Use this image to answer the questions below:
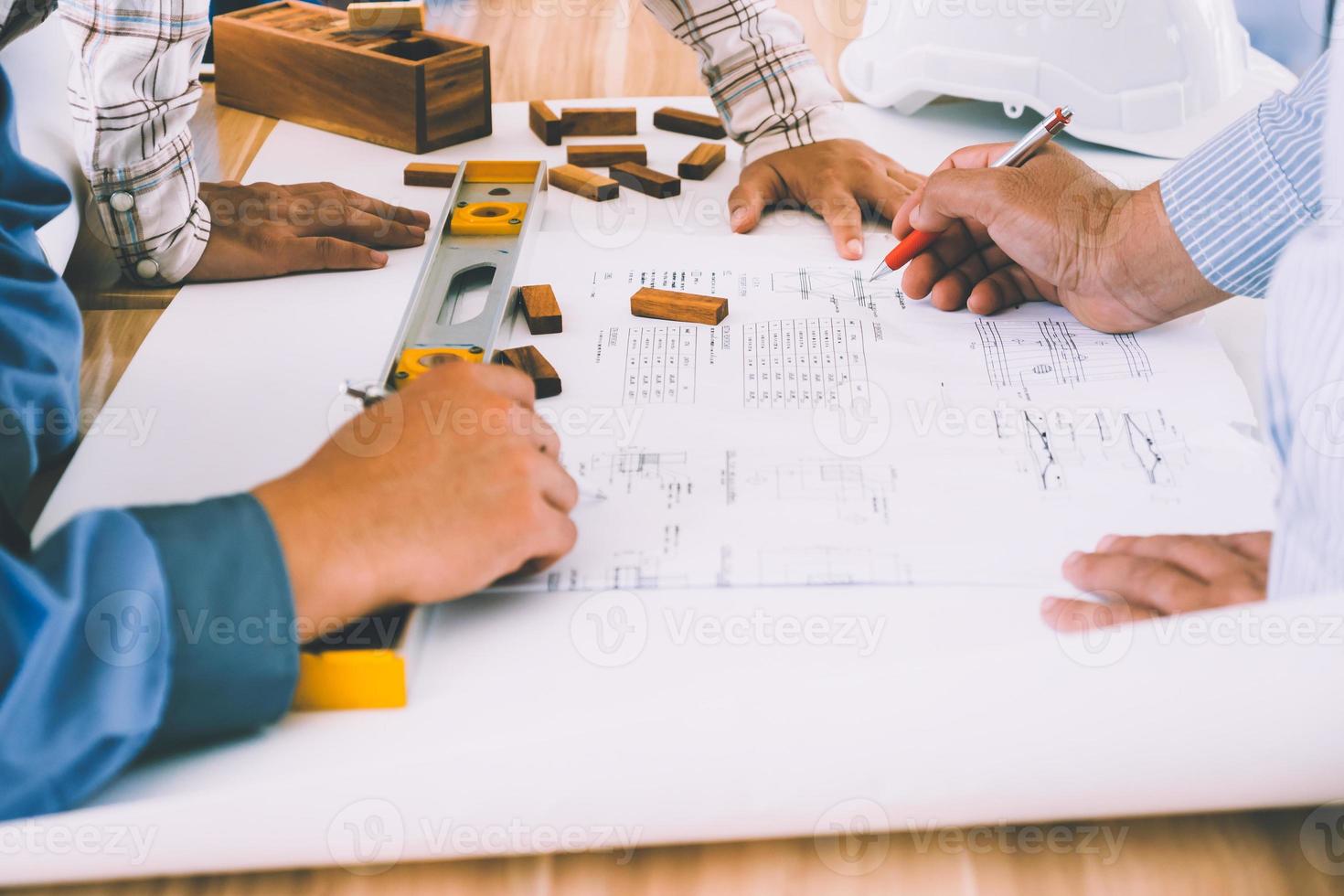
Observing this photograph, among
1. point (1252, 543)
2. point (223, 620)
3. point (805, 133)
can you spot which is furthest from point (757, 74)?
point (223, 620)

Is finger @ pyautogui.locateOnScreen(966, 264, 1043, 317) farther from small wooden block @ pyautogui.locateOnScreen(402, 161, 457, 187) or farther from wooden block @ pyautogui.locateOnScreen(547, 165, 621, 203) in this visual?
small wooden block @ pyautogui.locateOnScreen(402, 161, 457, 187)

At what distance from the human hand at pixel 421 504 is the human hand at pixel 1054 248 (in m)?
0.43

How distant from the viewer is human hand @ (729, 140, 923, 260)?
3.43 ft

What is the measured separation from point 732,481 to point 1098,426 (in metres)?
0.25

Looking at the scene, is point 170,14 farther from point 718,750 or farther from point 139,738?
point 718,750

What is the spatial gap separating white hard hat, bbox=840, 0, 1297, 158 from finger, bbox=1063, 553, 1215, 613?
2.42 feet

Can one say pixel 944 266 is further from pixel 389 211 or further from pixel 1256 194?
pixel 389 211

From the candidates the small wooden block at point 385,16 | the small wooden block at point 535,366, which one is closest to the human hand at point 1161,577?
the small wooden block at point 535,366

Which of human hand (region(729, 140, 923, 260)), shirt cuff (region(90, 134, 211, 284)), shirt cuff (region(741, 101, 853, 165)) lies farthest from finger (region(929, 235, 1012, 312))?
shirt cuff (region(90, 134, 211, 284))

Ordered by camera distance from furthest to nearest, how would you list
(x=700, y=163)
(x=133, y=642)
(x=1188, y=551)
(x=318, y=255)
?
(x=700, y=163) < (x=318, y=255) < (x=1188, y=551) < (x=133, y=642)

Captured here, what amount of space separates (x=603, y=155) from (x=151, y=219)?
1.50 ft

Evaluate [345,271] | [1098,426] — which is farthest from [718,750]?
[345,271]

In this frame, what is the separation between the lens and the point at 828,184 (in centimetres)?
108

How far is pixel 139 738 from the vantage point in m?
0.50
